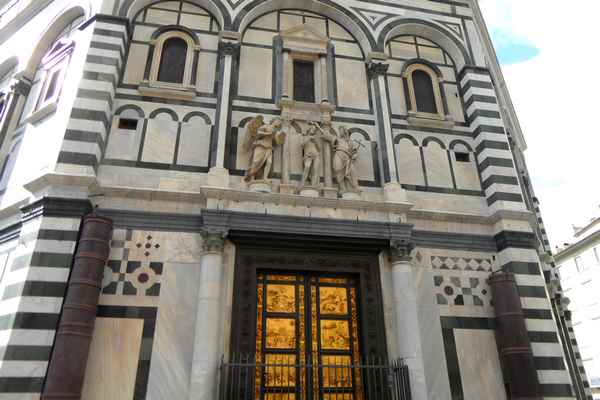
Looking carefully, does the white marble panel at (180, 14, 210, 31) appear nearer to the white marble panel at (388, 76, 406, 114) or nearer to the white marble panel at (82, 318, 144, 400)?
the white marble panel at (388, 76, 406, 114)

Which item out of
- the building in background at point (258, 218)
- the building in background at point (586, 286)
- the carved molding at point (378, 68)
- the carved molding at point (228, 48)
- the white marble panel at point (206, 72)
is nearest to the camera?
the building in background at point (258, 218)

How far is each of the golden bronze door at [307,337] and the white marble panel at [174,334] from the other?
1.18m

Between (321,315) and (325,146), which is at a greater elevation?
(325,146)

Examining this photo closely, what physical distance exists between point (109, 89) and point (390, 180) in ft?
20.0

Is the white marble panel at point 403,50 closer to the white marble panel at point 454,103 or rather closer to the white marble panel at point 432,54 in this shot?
the white marble panel at point 432,54

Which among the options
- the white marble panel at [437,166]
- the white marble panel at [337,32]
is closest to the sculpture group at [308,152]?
the white marble panel at [437,166]

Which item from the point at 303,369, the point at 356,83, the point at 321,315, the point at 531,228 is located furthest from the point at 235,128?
the point at 531,228

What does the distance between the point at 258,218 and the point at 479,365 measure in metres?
4.92

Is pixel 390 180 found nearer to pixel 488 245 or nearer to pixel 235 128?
pixel 488 245

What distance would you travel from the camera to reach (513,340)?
8.33m

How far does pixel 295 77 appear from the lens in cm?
1103

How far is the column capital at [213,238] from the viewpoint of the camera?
8172 mm

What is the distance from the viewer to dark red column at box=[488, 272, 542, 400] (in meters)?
7.97

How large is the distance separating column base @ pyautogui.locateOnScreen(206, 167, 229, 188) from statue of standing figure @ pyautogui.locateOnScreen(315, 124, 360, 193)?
226cm
